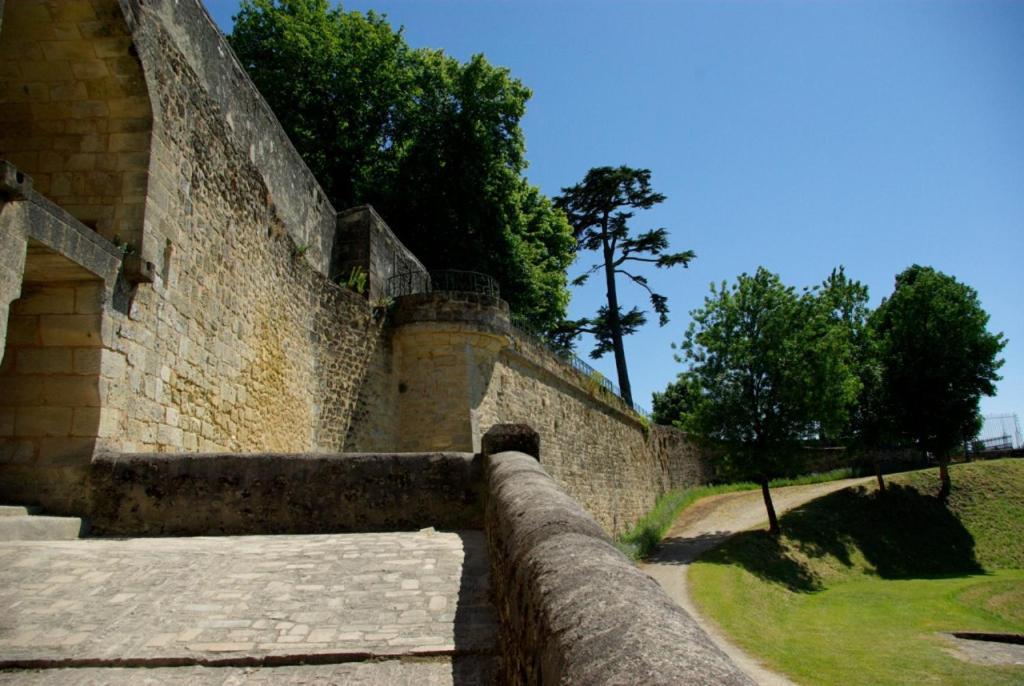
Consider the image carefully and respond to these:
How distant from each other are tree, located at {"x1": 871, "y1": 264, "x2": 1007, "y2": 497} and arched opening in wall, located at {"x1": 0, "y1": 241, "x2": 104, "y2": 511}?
27.8 metres

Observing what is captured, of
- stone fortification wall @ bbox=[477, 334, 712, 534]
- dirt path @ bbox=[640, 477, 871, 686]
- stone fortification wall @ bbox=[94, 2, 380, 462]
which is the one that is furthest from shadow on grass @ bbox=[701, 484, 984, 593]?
stone fortification wall @ bbox=[94, 2, 380, 462]

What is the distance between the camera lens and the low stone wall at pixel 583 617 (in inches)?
50.3

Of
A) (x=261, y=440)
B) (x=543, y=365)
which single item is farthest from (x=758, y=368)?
(x=261, y=440)

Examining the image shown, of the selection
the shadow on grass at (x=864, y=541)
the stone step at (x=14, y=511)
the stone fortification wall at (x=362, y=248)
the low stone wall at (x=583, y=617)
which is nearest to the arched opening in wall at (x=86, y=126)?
the stone step at (x=14, y=511)

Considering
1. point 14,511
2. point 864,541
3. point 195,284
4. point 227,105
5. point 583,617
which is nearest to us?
point 583,617

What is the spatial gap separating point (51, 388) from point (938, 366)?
29308 mm

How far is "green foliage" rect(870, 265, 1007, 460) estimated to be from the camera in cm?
2641

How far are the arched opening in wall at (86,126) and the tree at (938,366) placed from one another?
90.6ft

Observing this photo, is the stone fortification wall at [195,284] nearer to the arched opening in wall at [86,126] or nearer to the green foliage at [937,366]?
the arched opening in wall at [86,126]

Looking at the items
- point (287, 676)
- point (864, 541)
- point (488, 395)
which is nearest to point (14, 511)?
point (287, 676)

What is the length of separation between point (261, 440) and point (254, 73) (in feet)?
58.1

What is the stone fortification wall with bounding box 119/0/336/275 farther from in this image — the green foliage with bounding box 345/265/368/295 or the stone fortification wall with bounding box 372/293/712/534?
the stone fortification wall with bounding box 372/293/712/534

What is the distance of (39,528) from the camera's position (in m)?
5.06

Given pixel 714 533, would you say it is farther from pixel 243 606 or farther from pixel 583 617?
pixel 583 617
